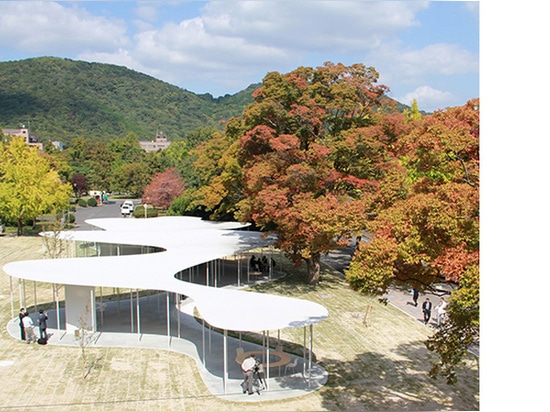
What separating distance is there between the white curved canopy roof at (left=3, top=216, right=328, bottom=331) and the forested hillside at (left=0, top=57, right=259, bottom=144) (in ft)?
326

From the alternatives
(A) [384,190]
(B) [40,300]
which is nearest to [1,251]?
(B) [40,300]

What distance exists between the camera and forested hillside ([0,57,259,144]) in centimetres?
12431

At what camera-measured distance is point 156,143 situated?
134m

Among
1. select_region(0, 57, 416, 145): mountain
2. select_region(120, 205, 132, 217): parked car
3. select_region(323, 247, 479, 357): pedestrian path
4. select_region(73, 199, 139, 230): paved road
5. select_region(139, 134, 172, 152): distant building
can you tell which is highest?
select_region(0, 57, 416, 145): mountain

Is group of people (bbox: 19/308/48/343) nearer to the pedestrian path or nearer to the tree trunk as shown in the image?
the pedestrian path

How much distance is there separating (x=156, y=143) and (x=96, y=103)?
21321mm

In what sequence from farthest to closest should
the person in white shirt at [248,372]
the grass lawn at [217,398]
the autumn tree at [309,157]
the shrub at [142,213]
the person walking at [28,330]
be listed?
the shrub at [142,213] < the autumn tree at [309,157] < the person walking at [28,330] < the person in white shirt at [248,372] < the grass lawn at [217,398]

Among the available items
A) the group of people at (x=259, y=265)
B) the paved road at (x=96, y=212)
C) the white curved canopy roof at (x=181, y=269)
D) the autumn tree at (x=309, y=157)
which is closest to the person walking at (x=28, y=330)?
the white curved canopy roof at (x=181, y=269)

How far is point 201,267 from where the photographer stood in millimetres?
25766

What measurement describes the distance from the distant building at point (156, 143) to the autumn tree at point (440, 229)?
393ft

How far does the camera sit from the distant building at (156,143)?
129 m

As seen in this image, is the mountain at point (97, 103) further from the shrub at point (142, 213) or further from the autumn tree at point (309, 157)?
the autumn tree at point (309, 157)

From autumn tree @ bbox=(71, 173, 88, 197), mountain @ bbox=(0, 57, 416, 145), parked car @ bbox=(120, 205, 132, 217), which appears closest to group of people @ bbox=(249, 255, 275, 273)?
parked car @ bbox=(120, 205, 132, 217)
